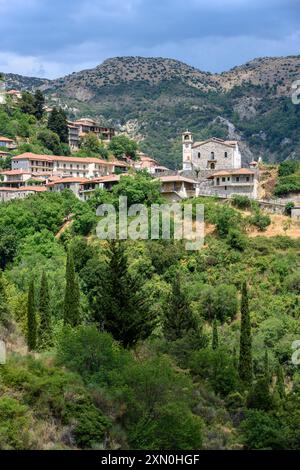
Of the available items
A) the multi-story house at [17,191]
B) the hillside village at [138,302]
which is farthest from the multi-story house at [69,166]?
the multi-story house at [17,191]

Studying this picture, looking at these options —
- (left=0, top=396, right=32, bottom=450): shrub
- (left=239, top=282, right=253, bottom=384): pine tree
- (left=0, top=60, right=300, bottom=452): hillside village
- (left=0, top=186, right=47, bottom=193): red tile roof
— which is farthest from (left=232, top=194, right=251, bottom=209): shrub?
(left=0, top=396, right=32, bottom=450): shrub

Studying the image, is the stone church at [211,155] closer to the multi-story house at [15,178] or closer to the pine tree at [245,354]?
the multi-story house at [15,178]

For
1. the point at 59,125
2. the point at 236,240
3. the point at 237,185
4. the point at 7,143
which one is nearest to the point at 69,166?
the point at 7,143

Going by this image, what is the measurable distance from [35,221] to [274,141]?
365 feet

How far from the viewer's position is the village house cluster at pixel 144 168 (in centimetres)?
6366

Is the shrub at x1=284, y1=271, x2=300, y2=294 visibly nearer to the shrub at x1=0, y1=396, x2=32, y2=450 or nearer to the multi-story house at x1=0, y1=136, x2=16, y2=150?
the shrub at x1=0, y1=396, x2=32, y2=450

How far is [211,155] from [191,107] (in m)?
100

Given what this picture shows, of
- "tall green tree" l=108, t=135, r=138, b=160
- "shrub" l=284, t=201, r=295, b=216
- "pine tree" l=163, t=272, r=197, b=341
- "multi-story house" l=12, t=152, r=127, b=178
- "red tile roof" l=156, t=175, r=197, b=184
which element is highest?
"tall green tree" l=108, t=135, r=138, b=160

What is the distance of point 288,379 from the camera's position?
4381cm

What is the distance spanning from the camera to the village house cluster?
6366 centimetres

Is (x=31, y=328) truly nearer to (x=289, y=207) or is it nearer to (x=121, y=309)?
(x=121, y=309)

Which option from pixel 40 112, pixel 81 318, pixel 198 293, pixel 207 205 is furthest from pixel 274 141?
pixel 81 318

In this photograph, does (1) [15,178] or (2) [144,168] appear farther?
(2) [144,168]

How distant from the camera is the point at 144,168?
77000 mm
